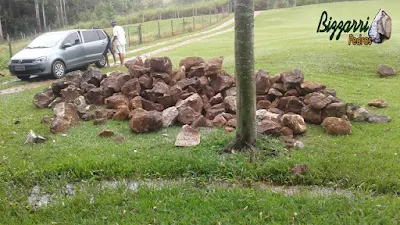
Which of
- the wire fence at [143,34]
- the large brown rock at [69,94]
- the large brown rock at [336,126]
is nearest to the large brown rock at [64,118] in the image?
the large brown rock at [69,94]

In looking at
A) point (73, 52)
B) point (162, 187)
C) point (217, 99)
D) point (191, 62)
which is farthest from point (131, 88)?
point (73, 52)

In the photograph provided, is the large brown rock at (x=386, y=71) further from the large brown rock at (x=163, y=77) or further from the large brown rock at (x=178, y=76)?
the large brown rock at (x=163, y=77)

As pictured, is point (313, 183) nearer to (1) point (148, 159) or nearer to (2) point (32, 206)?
(1) point (148, 159)

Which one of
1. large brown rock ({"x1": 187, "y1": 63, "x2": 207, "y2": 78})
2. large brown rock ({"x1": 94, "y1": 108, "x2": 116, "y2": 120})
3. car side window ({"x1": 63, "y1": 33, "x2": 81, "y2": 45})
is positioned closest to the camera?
large brown rock ({"x1": 94, "y1": 108, "x2": 116, "y2": 120})

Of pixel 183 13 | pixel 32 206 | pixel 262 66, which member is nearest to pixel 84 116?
pixel 32 206

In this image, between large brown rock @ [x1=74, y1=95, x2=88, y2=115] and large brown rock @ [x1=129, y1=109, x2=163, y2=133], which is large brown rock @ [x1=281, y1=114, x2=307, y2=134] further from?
large brown rock @ [x1=74, y1=95, x2=88, y2=115]

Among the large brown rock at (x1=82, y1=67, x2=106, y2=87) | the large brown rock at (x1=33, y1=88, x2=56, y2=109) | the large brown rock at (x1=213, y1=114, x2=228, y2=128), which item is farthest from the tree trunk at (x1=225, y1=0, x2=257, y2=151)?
the large brown rock at (x1=33, y1=88, x2=56, y2=109)

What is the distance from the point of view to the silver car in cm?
1361

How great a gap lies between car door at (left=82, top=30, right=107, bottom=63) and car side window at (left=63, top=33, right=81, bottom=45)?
392mm

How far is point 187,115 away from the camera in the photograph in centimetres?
703

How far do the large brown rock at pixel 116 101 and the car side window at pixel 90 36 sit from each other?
28.4 ft

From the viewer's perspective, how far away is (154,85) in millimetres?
8203

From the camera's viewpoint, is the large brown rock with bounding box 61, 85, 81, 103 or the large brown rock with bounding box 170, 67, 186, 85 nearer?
the large brown rock with bounding box 170, 67, 186, 85

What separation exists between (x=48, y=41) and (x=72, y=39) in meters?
0.94
